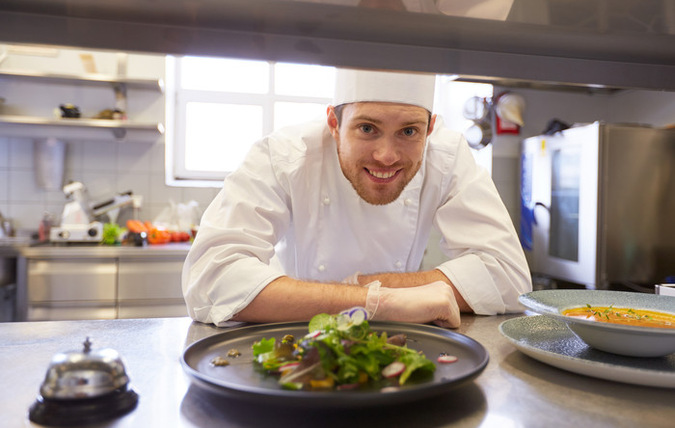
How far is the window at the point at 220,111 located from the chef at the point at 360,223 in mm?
2372

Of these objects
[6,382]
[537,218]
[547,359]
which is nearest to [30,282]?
[6,382]

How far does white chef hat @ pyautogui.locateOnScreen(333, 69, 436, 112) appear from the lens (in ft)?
4.53

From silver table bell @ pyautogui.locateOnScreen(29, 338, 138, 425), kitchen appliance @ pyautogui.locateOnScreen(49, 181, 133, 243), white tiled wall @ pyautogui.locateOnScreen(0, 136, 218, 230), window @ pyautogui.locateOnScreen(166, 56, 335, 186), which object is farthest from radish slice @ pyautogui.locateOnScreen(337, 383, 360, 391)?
window @ pyautogui.locateOnScreen(166, 56, 335, 186)

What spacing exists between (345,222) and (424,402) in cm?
95

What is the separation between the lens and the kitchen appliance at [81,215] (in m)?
3.02

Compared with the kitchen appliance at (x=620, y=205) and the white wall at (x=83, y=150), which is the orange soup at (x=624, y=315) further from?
the white wall at (x=83, y=150)

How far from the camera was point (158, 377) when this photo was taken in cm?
73

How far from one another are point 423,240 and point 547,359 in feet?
3.26

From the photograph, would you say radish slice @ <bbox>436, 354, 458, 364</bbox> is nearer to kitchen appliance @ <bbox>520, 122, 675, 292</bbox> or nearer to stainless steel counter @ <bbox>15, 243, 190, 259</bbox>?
stainless steel counter @ <bbox>15, 243, 190, 259</bbox>

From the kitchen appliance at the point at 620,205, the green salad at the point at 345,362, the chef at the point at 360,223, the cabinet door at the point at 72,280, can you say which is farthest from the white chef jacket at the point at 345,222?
Result: the kitchen appliance at the point at 620,205

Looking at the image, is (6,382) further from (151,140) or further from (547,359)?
(151,140)

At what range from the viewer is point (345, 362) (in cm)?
63

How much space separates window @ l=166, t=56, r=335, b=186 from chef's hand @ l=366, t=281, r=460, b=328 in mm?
2933

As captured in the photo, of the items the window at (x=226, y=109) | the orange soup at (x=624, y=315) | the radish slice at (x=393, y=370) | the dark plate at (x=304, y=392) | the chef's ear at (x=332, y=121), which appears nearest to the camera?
the dark plate at (x=304, y=392)
